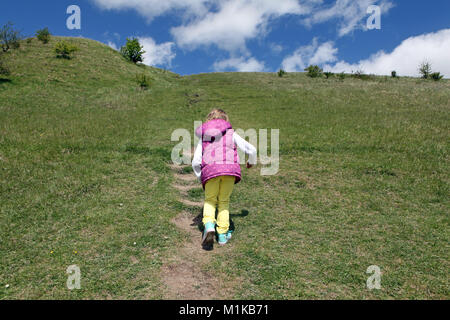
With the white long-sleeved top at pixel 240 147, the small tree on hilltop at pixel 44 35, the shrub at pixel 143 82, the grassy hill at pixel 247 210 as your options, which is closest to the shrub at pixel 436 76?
the grassy hill at pixel 247 210

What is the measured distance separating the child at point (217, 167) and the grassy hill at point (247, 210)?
63cm

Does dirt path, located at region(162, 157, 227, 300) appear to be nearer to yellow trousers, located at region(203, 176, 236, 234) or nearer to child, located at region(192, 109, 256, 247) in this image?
child, located at region(192, 109, 256, 247)

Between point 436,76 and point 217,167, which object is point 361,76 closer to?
point 436,76

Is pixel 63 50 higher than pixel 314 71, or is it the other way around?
pixel 314 71

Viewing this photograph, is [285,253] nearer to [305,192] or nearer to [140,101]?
[305,192]

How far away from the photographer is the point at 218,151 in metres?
5.36

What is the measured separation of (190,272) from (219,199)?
5.11 feet

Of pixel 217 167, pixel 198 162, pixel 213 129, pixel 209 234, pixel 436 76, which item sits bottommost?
pixel 209 234

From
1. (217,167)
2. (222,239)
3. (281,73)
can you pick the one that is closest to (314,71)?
(281,73)

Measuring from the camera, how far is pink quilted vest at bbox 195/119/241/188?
5258 millimetres

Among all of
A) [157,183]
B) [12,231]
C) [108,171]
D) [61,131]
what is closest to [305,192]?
[157,183]

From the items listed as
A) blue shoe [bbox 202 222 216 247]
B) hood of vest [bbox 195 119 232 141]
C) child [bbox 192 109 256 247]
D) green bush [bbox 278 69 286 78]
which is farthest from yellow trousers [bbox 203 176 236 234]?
green bush [bbox 278 69 286 78]

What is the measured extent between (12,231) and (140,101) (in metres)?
18.8

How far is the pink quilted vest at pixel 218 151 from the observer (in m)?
5.26
